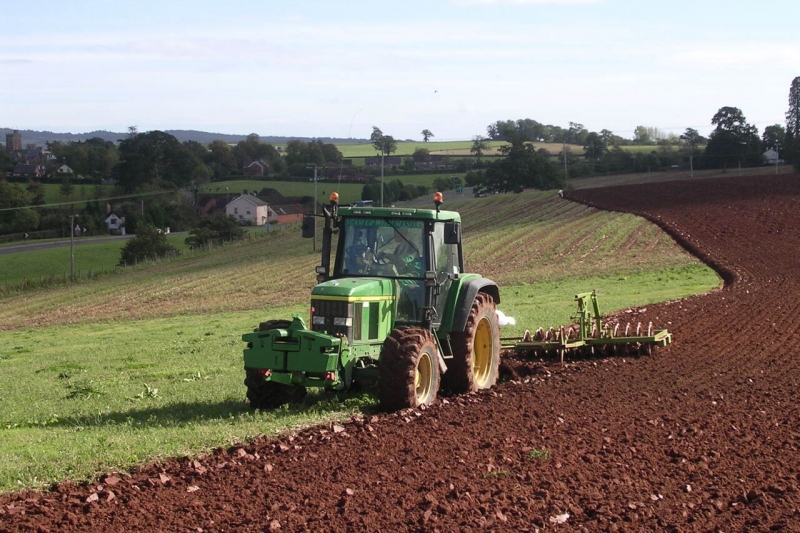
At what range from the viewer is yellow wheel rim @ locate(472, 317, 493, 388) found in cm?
1344

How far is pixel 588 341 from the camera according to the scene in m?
15.3

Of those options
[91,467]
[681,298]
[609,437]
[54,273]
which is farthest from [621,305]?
[54,273]

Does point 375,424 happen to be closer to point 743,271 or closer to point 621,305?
point 621,305

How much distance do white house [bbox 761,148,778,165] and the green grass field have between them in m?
28.7

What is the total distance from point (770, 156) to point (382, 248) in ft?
273

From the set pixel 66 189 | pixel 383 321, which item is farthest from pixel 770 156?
pixel 383 321

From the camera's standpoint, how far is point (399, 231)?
12.1m

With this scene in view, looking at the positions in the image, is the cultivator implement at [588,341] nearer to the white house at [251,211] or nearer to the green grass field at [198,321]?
the green grass field at [198,321]

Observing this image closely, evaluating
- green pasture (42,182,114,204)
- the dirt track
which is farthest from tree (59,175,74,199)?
the dirt track

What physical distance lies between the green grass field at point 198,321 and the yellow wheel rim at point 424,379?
65cm

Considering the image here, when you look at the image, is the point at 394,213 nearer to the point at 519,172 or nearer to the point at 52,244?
the point at 52,244

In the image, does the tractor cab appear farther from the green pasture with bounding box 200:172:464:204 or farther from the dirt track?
the green pasture with bounding box 200:172:464:204

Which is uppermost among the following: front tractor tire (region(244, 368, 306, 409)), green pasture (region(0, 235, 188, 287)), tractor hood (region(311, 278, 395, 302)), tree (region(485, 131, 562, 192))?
tree (region(485, 131, 562, 192))

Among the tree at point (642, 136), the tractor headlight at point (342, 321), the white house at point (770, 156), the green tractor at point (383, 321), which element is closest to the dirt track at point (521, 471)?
the green tractor at point (383, 321)
